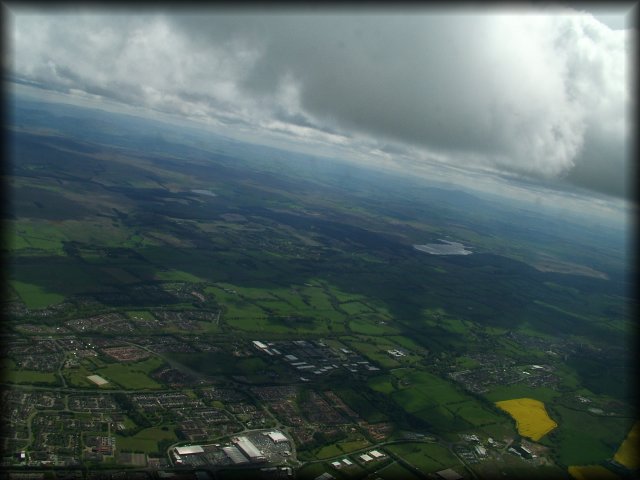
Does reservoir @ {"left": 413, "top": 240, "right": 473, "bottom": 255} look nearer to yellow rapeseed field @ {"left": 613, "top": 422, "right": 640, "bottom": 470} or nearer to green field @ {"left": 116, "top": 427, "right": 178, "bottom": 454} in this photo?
yellow rapeseed field @ {"left": 613, "top": 422, "right": 640, "bottom": 470}

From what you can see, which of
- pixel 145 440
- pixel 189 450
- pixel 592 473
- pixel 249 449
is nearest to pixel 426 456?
pixel 592 473

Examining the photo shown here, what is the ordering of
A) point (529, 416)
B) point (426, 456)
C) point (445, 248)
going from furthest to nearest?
point (445, 248) → point (529, 416) → point (426, 456)

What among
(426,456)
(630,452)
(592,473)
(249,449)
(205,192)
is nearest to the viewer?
(249,449)

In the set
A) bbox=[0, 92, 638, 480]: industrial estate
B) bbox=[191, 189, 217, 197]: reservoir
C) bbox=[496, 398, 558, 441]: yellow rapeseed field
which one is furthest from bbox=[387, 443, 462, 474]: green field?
bbox=[191, 189, 217, 197]: reservoir

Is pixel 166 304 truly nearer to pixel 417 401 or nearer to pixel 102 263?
pixel 102 263

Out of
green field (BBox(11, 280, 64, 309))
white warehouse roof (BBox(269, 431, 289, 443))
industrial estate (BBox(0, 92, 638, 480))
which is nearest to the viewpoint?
industrial estate (BBox(0, 92, 638, 480))

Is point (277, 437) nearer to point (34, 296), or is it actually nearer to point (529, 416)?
point (529, 416)
